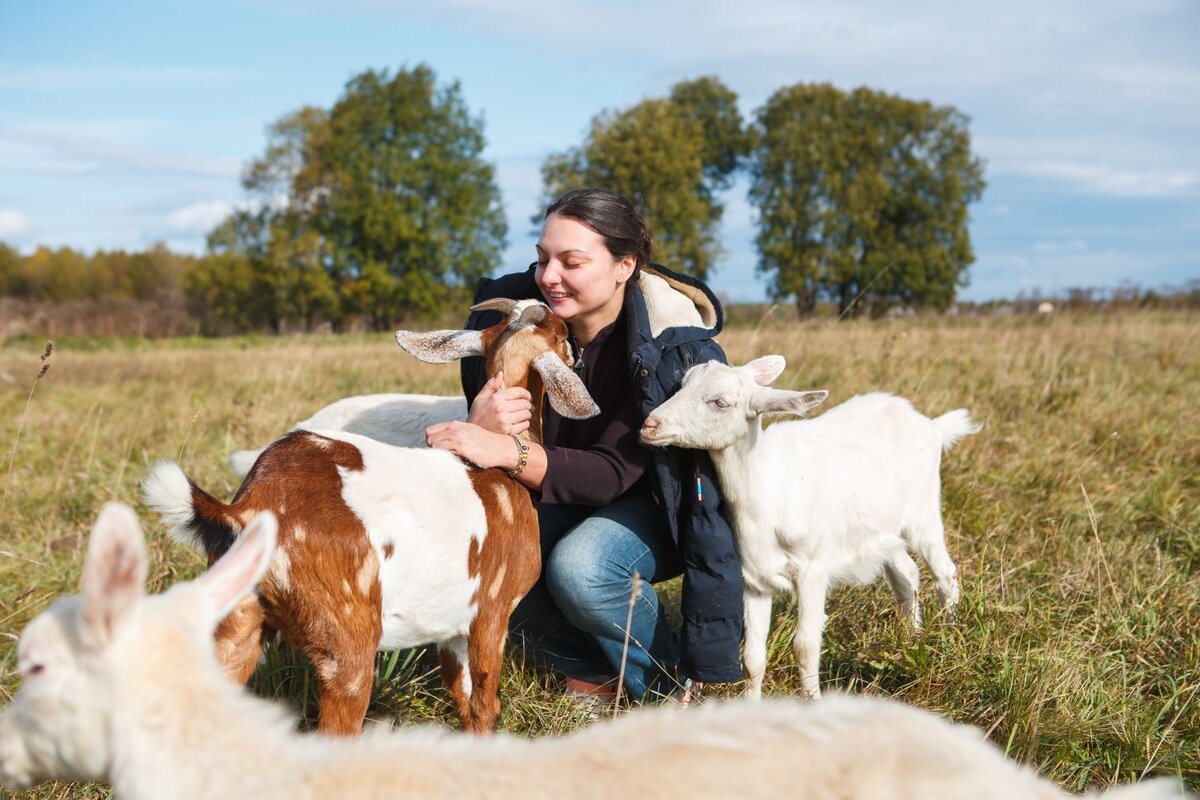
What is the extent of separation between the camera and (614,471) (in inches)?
153

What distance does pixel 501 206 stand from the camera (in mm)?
42875

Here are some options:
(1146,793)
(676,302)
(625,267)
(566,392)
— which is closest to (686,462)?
(566,392)

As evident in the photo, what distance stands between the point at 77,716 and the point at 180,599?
0.22m

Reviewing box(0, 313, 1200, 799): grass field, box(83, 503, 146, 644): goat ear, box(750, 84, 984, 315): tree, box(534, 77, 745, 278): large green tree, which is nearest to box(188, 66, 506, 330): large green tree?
box(534, 77, 745, 278): large green tree

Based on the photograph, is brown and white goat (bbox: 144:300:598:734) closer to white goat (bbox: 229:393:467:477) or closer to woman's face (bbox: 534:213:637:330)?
woman's face (bbox: 534:213:637:330)

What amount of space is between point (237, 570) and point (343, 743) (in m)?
0.32

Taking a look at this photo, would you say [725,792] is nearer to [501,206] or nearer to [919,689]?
[919,689]

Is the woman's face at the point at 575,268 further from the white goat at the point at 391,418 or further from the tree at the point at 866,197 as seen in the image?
the tree at the point at 866,197

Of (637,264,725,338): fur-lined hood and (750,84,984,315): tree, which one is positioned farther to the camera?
(750,84,984,315): tree

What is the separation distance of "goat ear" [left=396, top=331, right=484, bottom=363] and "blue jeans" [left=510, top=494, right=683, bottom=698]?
0.76 metres

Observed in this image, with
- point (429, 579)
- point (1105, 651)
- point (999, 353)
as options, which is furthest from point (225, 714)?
point (999, 353)

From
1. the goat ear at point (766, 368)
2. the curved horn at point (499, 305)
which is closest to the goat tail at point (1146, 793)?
the goat ear at point (766, 368)

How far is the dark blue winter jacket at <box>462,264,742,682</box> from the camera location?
11.8 feet

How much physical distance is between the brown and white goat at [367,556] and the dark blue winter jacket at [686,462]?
1.89ft
